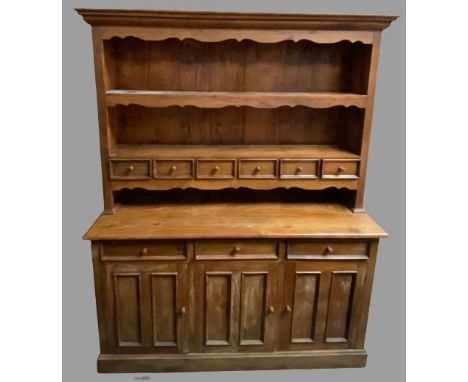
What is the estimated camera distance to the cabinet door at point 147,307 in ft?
9.48

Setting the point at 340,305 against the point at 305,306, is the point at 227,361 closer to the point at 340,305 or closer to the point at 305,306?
the point at 305,306

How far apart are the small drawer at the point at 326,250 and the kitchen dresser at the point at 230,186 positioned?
10 mm

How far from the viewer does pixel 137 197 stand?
3400 millimetres

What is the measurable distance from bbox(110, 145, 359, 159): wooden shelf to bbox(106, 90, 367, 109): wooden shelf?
38cm

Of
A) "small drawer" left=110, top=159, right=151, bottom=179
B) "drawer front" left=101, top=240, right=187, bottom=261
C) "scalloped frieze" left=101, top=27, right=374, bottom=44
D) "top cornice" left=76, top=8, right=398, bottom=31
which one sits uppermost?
"top cornice" left=76, top=8, right=398, bottom=31

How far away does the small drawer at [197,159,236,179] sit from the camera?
10.1ft

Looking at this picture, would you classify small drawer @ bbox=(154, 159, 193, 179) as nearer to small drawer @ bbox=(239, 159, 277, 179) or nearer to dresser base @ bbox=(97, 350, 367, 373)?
small drawer @ bbox=(239, 159, 277, 179)

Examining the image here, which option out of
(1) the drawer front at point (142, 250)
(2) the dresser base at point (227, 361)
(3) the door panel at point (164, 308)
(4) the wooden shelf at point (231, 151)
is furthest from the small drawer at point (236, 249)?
(2) the dresser base at point (227, 361)

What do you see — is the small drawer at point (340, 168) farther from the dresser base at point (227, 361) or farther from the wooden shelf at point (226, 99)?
the dresser base at point (227, 361)

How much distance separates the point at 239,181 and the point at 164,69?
1052 millimetres

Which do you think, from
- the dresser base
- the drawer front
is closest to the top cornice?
the drawer front

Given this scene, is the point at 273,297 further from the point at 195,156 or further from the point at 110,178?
the point at 110,178

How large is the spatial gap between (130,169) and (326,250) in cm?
156

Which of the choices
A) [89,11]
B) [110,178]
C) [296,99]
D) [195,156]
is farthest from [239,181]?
[89,11]
